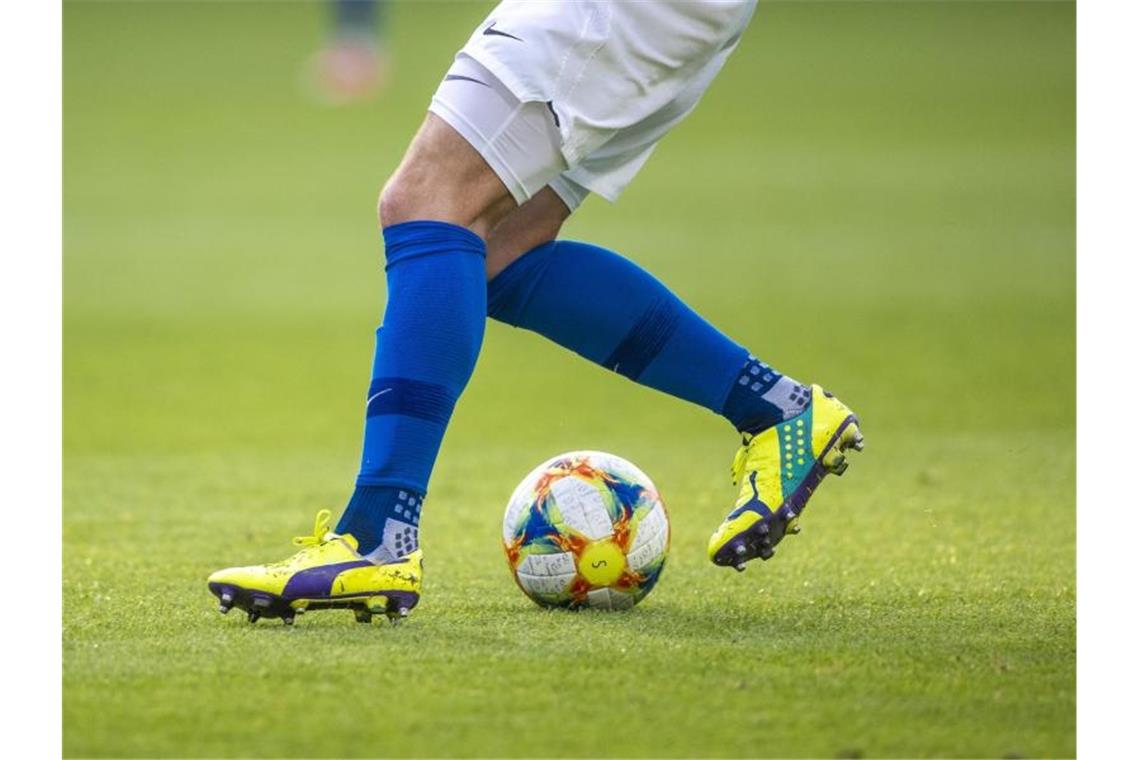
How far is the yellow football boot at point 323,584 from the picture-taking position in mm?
3348

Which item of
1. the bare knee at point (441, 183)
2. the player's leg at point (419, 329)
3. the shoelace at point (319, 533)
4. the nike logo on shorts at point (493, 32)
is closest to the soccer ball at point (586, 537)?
the player's leg at point (419, 329)

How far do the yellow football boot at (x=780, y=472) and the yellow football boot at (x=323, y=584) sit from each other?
672 millimetres

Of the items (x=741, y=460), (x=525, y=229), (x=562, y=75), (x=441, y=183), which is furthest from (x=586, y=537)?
(x=562, y=75)

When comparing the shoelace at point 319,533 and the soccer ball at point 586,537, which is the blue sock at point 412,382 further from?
the soccer ball at point 586,537

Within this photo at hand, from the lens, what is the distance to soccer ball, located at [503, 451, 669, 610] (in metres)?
3.65

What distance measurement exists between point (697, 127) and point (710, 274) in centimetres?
957

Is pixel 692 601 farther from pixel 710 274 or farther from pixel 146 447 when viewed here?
pixel 710 274

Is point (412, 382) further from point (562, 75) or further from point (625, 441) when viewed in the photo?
point (625, 441)

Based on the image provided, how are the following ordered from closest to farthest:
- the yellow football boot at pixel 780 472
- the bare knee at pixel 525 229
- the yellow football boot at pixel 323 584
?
1. the yellow football boot at pixel 323 584
2. the yellow football boot at pixel 780 472
3. the bare knee at pixel 525 229

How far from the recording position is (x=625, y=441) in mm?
7512

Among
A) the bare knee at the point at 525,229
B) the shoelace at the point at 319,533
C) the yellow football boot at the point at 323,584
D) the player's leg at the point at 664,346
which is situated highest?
the bare knee at the point at 525,229

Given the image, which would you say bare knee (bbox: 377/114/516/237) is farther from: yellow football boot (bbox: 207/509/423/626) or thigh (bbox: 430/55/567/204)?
yellow football boot (bbox: 207/509/423/626)

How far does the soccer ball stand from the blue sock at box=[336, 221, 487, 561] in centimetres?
34

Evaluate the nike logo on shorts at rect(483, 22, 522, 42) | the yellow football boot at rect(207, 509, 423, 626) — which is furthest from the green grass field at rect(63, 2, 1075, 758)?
the nike logo on shorts at rect(483, 22, 522, 42)
